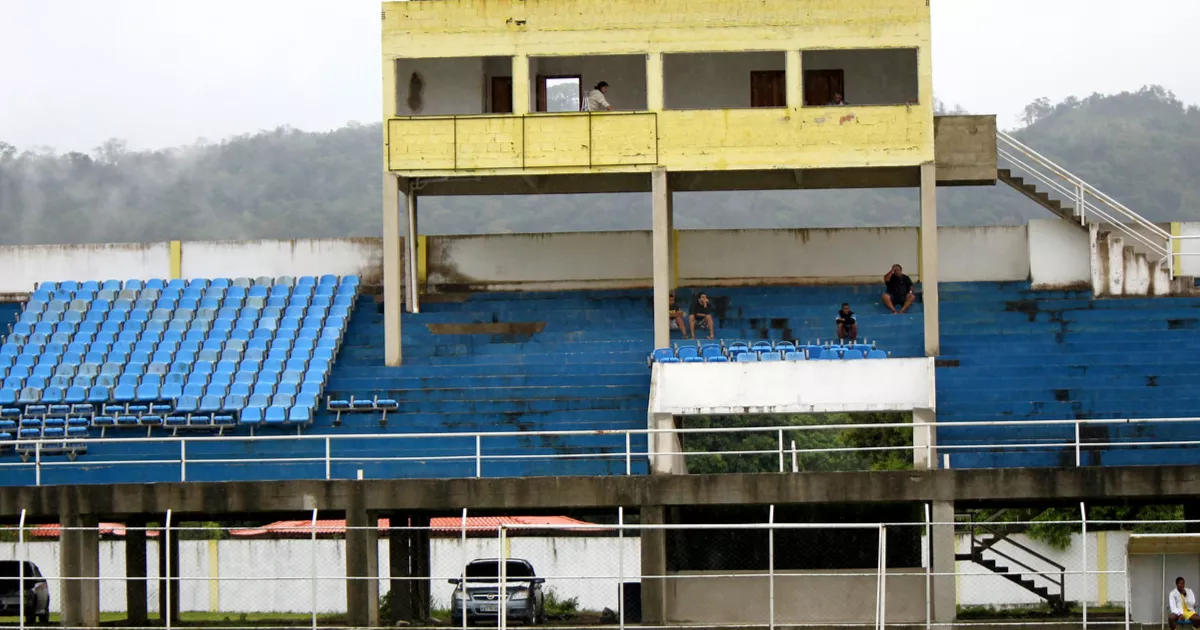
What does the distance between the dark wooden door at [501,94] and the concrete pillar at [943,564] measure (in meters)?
13.8

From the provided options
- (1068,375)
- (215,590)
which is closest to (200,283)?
(215,590)

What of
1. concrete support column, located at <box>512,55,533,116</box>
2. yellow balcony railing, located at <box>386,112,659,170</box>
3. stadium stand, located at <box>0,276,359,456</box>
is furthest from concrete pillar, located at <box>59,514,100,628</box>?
concrete support column, located at <box>512,55,533,116</box>

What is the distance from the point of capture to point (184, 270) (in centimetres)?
3850

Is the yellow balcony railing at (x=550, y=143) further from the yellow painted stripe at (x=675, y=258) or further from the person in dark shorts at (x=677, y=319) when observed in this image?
the yellow painted stripe at (x=675, y=258)

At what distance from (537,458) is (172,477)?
6023mm

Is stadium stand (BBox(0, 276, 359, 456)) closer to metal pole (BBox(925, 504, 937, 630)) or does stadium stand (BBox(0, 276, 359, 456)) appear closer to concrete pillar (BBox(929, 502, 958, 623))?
metal pole (BBox(925, 504, 937, 630))

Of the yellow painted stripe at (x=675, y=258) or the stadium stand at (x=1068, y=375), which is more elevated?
the yellow painted stripe at (x=675, y=258)

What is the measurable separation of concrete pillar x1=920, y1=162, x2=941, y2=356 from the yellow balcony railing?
196 inches

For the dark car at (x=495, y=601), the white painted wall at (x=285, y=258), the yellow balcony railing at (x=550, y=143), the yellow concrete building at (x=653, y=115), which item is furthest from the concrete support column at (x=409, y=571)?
the yellow balcony railing at (x=550, y=143)

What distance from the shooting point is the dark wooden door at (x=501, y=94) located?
3588 cm

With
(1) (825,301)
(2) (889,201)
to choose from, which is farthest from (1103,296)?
(2) (889,201)

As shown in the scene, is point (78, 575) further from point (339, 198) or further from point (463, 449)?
point (339, 198)

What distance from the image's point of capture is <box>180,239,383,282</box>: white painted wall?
37.9 meters

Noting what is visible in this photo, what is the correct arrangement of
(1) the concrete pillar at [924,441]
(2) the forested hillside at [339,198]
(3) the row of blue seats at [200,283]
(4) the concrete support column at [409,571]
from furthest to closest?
(2) the forested hillside at [339,198], (3) the row of blue seats at [200,283], (4) the concrete support column at [409,571], (1) the concrete pillar at [924,441]
